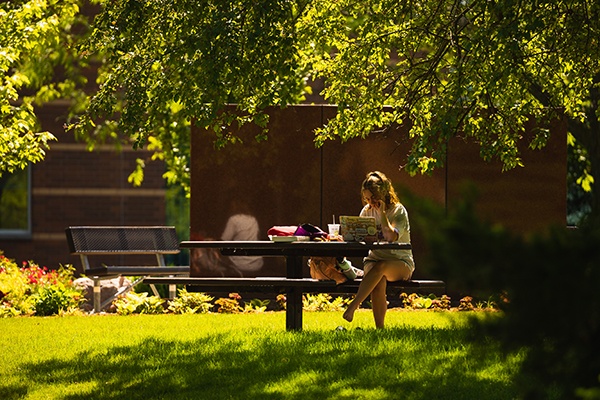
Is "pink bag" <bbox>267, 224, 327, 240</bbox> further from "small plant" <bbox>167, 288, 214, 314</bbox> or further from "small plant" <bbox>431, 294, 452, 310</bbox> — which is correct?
"small plant" <bbox>431, 294, 452, 310</bbox>

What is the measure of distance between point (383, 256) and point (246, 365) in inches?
106

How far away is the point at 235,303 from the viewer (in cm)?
1483

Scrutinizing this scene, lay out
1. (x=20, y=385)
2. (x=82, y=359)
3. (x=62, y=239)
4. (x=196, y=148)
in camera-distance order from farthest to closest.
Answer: (x=62, y=239), (x=196, y=148), (x=82, y=359), (x=20, y=385)

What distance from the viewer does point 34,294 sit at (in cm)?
1552

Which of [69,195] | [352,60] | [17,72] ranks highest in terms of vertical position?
[17,72]

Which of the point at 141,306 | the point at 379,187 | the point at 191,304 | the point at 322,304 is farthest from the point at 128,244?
the point at 379,187

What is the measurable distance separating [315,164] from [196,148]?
1586 millimetres

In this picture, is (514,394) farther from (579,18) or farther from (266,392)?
(579,18)

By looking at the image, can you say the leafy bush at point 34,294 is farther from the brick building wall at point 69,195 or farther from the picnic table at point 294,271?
the brick building wall at point 69,195

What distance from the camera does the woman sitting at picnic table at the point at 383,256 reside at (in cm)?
1106

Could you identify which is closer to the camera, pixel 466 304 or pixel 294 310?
pixel 294 310

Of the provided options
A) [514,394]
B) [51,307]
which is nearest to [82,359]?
[514,394]

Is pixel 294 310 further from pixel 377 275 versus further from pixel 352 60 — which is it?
pixel 352 60

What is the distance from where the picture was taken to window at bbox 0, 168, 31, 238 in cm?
2453
